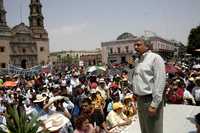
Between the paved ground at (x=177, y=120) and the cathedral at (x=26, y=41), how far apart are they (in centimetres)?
6925

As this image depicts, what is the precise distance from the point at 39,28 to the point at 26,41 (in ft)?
21.2

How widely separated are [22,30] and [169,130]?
77.6 metres

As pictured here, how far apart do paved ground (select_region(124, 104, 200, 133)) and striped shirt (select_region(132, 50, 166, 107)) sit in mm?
1394

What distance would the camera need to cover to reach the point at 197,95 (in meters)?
9.34

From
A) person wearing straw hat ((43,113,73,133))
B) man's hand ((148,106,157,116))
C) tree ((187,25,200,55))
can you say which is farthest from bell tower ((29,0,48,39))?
man's hand ((148,106,157,116))

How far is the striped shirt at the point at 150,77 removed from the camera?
402cm

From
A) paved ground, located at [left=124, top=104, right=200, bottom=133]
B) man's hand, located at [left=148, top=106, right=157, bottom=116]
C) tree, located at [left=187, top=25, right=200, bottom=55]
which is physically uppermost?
tree, located at [left=187, top=25, right=200, bottom=55]

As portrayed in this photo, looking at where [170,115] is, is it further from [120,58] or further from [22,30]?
[120,58]

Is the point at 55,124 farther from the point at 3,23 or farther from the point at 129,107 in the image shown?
the point at 3,23

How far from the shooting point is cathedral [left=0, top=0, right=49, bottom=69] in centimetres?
7440

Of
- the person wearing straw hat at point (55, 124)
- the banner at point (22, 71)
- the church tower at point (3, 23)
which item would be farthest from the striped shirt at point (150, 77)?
the church tower at point (3, 23)

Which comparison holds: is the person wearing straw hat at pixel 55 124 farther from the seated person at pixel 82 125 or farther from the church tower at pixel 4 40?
the church tower at pixel 4 40

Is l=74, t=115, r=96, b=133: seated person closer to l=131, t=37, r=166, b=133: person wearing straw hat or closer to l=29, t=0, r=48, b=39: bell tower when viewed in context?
l=131, t=37, r=166, b=133: person wearing straw hat

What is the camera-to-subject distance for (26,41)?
263ft
